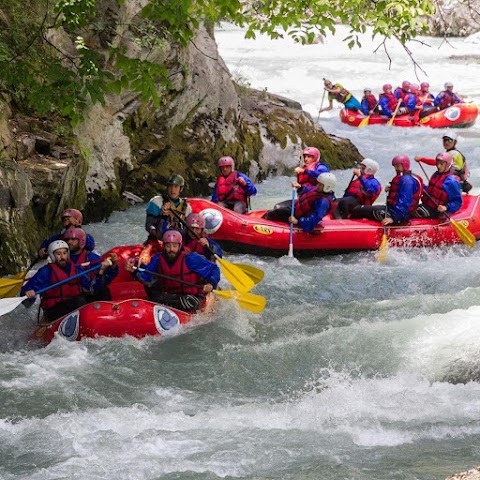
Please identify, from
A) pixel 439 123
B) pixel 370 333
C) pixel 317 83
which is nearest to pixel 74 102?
pixel 370 333

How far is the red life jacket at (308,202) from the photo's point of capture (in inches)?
407

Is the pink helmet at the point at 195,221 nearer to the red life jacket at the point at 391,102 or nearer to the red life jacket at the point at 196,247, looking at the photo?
the red life jacket at the point at 196,247

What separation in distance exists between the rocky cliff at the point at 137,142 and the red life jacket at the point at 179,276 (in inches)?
72.0

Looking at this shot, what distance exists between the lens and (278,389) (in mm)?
6625

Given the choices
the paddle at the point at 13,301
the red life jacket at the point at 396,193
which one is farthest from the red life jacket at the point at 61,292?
the red life jacket at the point at 396,193

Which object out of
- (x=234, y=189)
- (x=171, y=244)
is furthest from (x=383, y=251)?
(x=171, y=244)

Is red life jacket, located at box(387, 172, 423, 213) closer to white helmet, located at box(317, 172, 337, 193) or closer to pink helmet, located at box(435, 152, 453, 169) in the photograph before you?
pink helmet, located at box(435, 152, 453, 169)

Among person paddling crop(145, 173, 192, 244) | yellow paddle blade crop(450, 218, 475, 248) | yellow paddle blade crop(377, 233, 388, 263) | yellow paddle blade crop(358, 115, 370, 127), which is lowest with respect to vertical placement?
yellow paddle blade crop(358, 115, 370, 127)

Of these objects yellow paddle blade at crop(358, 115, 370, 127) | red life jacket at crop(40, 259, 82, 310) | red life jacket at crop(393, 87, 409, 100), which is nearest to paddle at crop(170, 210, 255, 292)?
red life jacket at crop(40, 259, 82, 310)

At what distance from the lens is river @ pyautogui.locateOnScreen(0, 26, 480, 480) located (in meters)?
5.30

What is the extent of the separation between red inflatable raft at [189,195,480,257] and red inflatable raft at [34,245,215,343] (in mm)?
2654

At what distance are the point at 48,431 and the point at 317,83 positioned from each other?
2054 centimetres

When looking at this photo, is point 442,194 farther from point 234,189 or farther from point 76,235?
point 76,235

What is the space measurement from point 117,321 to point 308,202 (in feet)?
12.2
